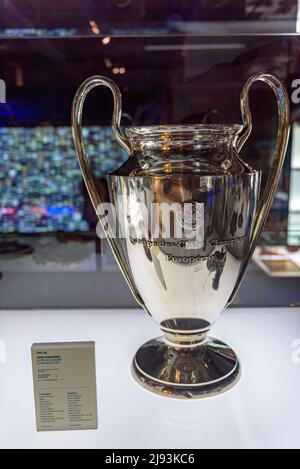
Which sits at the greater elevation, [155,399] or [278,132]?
[278,132]

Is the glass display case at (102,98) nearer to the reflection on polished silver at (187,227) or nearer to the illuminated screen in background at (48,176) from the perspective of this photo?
the illuminated screen in background at (48,176)

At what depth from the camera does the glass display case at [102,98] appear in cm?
73

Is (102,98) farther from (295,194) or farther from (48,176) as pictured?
(295,194)

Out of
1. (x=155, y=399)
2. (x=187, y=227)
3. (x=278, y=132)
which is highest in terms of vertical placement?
(x=278, y=132)

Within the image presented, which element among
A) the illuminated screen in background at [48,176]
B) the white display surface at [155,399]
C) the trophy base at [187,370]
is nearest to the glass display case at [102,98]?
the illuminated screen in background at [48,176]

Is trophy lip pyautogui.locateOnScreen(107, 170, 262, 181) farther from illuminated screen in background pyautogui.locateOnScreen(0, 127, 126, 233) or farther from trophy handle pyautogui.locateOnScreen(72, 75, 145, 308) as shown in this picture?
illuminated screen in background pyautogui.locateOnScreen(0, 127, 126, 233)

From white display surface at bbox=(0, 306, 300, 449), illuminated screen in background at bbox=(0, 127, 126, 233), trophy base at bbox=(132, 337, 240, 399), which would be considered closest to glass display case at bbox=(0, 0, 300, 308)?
illuminated screen in background at bbox=(0, 127, 126, 233)

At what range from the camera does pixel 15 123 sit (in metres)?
0.75

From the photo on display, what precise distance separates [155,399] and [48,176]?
433 millimetres

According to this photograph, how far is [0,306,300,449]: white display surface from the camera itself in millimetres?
487

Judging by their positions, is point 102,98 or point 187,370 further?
point 102,98

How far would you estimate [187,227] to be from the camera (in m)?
0.50

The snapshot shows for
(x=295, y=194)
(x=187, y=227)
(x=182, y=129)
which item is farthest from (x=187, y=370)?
(x=295, y=194)
